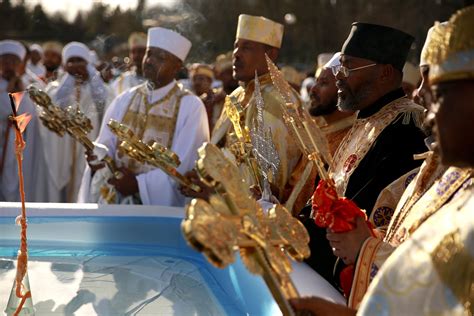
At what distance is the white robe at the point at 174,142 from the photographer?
5.66m

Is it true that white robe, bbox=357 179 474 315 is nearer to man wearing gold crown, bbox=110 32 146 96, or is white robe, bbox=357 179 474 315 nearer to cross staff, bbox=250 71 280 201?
cross staff, bbox=250 71 280 201

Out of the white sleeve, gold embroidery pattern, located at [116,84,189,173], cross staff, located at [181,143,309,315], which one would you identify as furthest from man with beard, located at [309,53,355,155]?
cross staff, located at [181,143,309,315]

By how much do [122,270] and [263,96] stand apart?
1.52 metres

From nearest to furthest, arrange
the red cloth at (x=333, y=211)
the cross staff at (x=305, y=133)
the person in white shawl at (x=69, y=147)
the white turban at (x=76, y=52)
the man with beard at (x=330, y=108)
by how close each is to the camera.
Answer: the red cloth at (x=333, y=211), the cross staff at (x=305, y=133), the man with beard at (x=330, y=108), the person in white shawl at (x=69, y=147), the white turban at (x=76, y=52)

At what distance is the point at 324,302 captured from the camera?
6.30ft

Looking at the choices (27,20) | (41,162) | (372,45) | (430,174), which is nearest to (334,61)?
(372,45)

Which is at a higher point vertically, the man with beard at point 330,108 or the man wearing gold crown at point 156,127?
the man with beard at point 330,108

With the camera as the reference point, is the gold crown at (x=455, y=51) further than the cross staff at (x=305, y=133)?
No

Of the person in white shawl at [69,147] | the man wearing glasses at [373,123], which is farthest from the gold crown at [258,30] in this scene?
the person in white shawl at [69,147]

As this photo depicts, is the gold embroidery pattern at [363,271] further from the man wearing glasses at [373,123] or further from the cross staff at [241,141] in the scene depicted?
the cross staff at [241,141]

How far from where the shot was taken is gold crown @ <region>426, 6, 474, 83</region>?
1651mm

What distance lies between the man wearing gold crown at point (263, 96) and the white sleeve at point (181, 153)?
0.30 metres

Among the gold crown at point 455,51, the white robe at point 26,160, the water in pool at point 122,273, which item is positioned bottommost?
the white robe at point 26,160

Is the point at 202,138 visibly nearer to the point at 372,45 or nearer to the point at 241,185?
the point at 372,45
